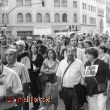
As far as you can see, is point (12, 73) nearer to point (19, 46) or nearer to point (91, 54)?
point (91, 54)

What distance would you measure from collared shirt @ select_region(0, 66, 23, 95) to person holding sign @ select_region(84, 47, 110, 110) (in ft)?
8.18

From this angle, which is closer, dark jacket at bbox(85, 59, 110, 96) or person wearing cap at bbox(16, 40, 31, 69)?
dark jacket at bbox(85, 59, 110, 96)

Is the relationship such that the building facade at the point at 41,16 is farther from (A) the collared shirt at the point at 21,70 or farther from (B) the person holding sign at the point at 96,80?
(A) the collared shirt at the point at 21,70

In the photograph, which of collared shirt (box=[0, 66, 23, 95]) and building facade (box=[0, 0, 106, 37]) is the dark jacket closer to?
collared shirt (box=[0, 66, 23, 95])

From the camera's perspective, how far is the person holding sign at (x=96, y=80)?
7.42 m

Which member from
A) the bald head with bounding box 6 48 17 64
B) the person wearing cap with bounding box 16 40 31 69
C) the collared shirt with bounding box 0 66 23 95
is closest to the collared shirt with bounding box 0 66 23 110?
the collared shirt with bounding box 0 66 23 95

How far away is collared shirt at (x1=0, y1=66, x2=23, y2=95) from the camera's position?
5.11 metres

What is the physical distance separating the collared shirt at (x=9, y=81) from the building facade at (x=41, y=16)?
62936 millimetres

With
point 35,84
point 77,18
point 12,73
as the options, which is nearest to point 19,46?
point 35,84

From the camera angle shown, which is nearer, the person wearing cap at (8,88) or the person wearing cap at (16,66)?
the person wearing cap at (8,88)

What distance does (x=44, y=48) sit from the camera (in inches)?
420

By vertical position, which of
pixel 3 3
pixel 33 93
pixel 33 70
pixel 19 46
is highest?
pixel 3 3

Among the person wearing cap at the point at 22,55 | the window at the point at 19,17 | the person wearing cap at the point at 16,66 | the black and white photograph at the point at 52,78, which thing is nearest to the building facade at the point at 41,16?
the window at the point at 19,17

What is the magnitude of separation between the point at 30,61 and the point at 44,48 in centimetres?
156
